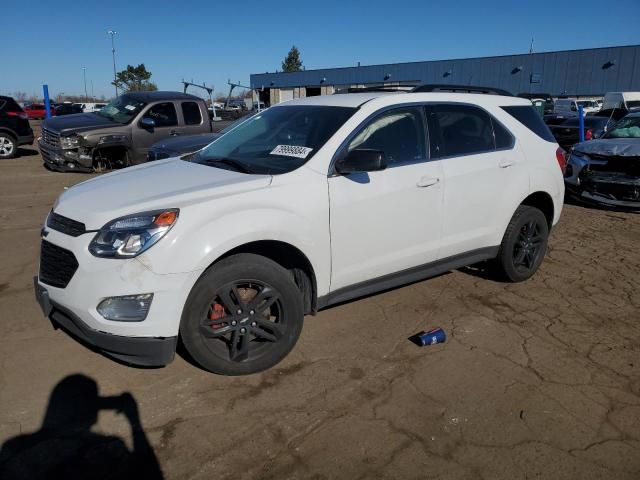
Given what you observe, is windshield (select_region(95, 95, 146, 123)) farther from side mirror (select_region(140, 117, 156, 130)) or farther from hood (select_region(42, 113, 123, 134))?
side mirror (select_region(140, 117, 156, 130))

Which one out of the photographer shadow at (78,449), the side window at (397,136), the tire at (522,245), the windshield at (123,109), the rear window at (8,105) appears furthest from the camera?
the rear window at (8,105)

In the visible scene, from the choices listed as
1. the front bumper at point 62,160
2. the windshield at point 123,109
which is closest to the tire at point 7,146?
the front bumper at point 62,160

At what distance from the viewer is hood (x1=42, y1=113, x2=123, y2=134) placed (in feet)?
33.8

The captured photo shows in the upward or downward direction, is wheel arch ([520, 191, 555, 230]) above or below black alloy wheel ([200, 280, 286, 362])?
above

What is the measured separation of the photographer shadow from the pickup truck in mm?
8298

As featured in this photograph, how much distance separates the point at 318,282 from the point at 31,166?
11618mm

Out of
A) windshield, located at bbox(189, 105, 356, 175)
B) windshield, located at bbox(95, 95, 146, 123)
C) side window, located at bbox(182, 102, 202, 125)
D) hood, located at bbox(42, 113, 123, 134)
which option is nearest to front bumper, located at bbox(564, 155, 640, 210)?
windshield, located at bbox(189, 105, 356, 175)

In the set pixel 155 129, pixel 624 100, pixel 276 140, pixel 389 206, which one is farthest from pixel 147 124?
pixel 624 100

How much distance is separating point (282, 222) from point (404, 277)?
1.27 metres

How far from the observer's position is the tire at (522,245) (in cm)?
Answer: 470

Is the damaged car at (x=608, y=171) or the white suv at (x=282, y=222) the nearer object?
the white suv at (x=282, y=222)

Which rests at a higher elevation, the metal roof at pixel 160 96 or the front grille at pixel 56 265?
the metal roof at pixel 160 96

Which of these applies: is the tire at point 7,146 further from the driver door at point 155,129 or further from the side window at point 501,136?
the side window at point 501,136

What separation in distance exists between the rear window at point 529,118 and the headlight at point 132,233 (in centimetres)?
337
